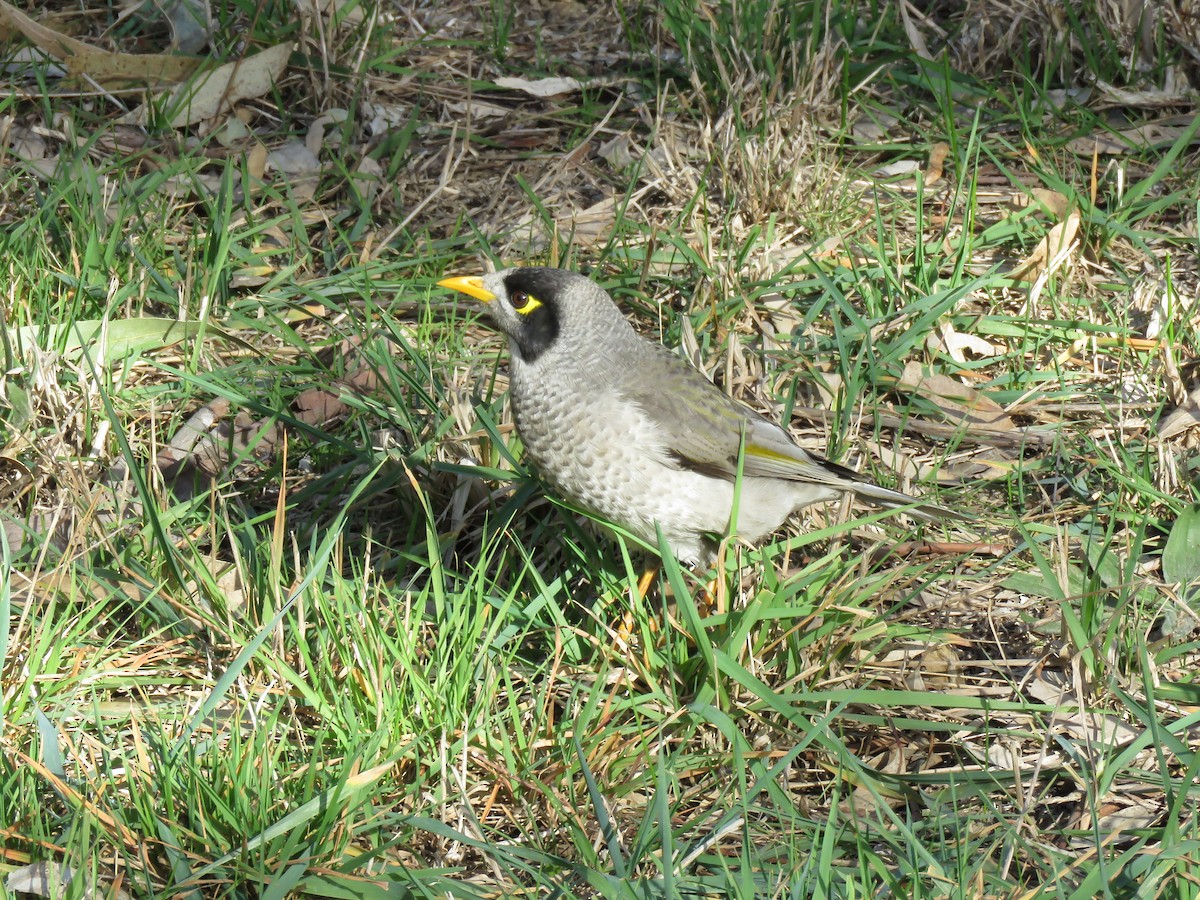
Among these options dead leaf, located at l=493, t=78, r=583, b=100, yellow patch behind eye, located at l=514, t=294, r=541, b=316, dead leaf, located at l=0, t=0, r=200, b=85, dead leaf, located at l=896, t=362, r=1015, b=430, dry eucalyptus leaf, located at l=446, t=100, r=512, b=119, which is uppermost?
dead leaf, located at l=0, t=0, r=200, b=85

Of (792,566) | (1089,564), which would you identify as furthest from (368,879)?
(1089,564)

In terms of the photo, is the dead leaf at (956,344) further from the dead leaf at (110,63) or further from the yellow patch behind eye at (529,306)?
the dead leaf at (110,63)

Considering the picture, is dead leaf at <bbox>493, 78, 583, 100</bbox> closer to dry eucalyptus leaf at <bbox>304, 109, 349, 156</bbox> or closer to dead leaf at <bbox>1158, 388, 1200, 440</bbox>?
dry eucalyptus leaf at <bbox>304, 109, 349, 156</bbox>

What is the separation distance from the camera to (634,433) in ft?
14.8

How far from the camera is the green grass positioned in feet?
11.5

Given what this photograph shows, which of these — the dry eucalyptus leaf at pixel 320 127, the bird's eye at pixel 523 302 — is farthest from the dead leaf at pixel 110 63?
the bird's eye at pixel 523 302

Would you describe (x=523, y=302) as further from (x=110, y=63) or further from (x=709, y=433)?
(x=110, y=63)

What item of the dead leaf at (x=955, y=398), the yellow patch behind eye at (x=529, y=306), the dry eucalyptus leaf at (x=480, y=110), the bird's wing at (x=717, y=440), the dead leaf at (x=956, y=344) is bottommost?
the dead leaf at (x=955, y=398)

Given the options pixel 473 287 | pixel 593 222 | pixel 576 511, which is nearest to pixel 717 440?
pixel 576 511

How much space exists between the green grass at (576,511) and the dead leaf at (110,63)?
0.24m

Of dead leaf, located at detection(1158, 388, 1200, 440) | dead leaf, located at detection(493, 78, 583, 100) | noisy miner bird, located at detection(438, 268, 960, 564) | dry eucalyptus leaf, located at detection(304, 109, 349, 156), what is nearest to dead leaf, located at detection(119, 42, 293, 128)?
dry eucalyptus leaf, located at detection(304, 109, 349, 156)

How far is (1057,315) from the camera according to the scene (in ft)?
19.0

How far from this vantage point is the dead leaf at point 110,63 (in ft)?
23.3

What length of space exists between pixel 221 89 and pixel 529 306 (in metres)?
3.24
